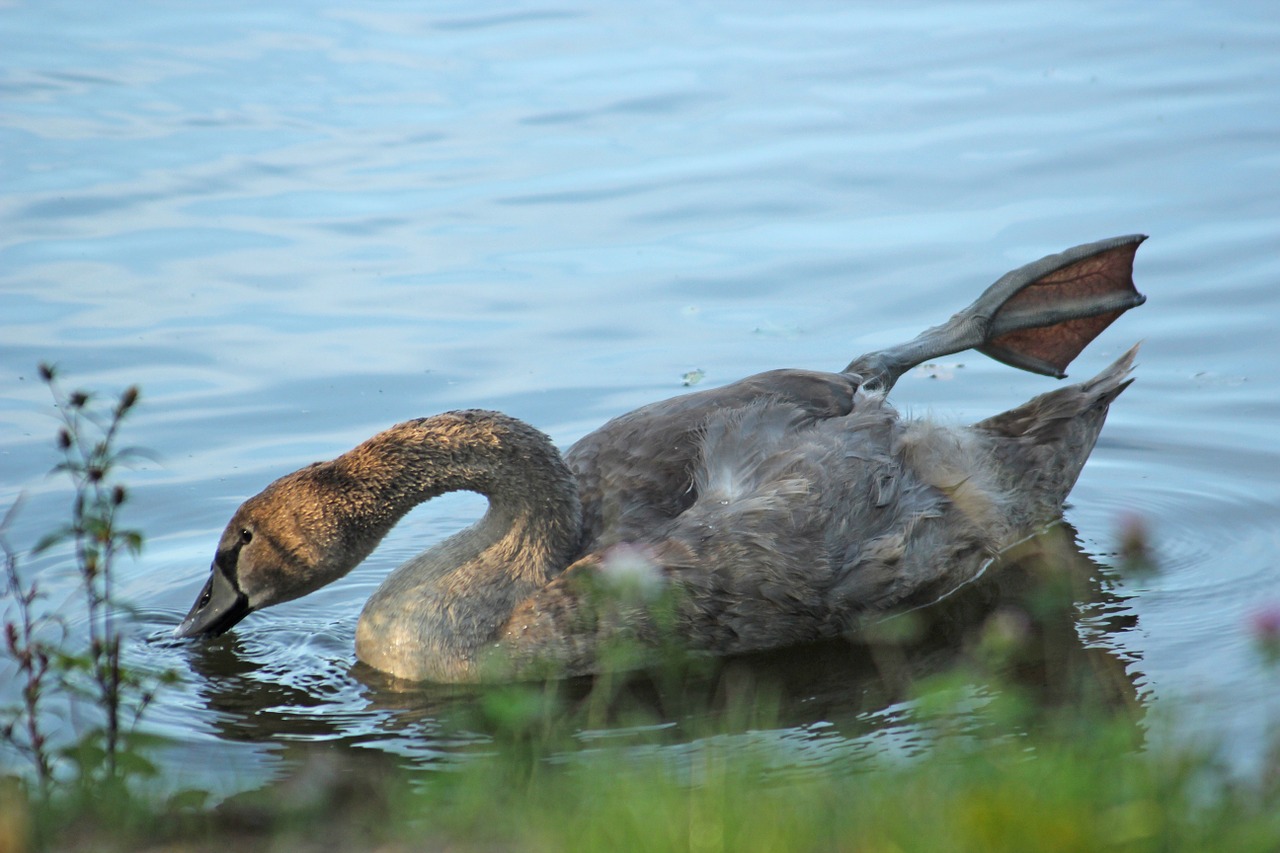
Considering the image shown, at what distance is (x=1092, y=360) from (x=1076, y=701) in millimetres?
3380

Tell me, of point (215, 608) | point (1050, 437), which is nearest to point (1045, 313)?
point (1050, 437)

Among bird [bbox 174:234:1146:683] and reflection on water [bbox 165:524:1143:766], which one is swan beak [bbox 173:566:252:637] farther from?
reflection on water [bbox 165:524:1143:766]

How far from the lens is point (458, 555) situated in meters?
6.16

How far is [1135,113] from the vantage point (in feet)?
37.2

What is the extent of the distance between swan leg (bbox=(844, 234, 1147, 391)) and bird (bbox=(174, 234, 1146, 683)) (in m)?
0.94

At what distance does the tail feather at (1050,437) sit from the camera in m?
6.94

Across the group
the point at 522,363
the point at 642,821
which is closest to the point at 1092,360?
the point at 522,363

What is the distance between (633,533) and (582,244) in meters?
3.96

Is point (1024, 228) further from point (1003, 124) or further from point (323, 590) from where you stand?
point (323, 590)

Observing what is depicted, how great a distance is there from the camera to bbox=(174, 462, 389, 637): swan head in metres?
5.94

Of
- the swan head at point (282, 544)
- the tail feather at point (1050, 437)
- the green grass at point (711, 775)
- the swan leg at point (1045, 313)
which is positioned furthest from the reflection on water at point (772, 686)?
the swan leg at point (1045, 313)

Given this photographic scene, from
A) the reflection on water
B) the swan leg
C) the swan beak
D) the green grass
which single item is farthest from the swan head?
the swan leg

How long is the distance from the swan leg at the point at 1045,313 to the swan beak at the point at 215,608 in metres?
2.90

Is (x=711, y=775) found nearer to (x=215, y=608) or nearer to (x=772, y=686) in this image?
(x=772, y=686)
